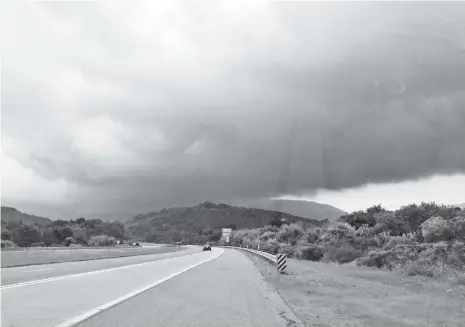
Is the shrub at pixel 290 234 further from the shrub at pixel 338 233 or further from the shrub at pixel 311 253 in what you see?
the shrub at pixel 311 253

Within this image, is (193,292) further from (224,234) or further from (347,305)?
(224,234)

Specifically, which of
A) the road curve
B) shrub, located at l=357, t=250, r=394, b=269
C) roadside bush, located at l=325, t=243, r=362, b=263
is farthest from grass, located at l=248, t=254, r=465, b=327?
roadside bush, located at l=325, t=243, r=362, b=263

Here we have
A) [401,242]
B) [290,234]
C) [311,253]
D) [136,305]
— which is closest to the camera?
[136,305]

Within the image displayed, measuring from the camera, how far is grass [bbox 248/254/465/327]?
504 inches

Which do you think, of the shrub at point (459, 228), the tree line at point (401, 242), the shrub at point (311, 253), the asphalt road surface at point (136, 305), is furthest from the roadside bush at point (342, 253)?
the asphalt road surface at point (136, 305)

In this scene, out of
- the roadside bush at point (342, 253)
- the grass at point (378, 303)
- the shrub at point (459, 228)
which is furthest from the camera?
the roadside bush at point (342, 253)

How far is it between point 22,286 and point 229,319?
9.43 metres

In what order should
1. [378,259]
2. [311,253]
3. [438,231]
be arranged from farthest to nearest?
[311,253] < [438,231] < [378,259]

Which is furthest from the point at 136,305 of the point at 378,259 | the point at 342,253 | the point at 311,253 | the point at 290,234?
the point at 290,234

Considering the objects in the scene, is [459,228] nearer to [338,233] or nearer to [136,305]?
[338,233]

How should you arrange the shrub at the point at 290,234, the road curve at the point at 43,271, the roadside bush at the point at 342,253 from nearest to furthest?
1. the road curve at the point at 43,271
2. the roadside bush at the point at 342,253
3. the shrub at the point at 290,234

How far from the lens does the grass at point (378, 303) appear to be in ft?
42.0

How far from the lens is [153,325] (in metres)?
10.6

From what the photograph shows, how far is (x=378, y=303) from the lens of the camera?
16.6 metres
